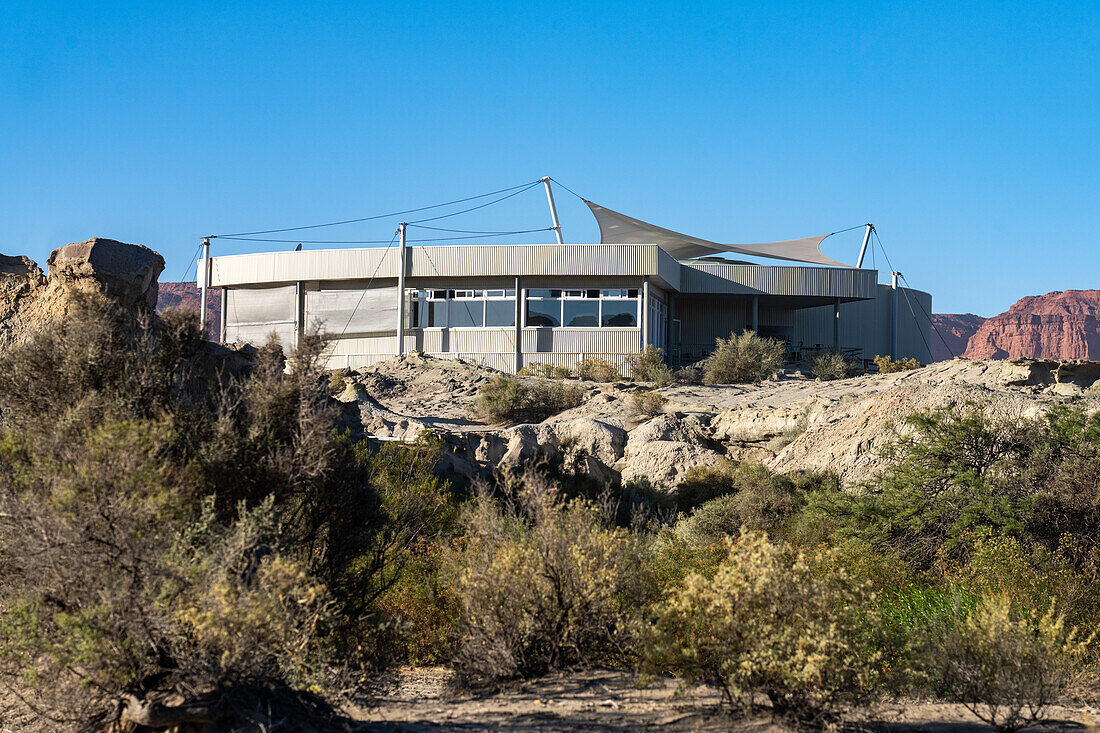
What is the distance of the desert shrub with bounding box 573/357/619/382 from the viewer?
94.9 feet

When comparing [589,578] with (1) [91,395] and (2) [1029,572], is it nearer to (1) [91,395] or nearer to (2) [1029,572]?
(1) [91,395]

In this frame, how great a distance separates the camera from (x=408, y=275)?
3253 cm

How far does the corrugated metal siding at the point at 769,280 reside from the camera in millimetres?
34469

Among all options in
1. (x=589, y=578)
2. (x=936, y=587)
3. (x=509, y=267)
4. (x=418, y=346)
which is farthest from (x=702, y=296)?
(x=589, y=578)

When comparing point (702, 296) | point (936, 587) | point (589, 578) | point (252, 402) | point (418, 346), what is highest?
point (702, 296)

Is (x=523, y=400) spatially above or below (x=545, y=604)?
above

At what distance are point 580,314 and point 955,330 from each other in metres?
119

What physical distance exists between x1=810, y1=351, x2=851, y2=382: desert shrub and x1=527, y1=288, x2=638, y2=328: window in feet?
20.2

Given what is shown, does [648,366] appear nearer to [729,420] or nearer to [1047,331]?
[729,420]

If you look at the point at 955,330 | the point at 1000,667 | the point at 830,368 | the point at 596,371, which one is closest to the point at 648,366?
the point at 596,371

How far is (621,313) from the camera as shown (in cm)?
3177

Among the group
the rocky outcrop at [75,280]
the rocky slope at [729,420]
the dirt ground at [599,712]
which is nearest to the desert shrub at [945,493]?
the rocky slope at [729,420]

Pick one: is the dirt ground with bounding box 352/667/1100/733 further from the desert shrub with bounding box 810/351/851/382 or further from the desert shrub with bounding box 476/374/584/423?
the desert shrub with bounding box 810/351/851/382

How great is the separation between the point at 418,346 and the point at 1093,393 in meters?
21.0
